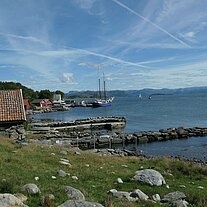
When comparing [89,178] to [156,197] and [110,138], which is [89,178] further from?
[110,138]

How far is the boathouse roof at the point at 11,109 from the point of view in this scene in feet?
97.0

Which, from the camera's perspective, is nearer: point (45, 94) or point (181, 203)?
point (181, 203)

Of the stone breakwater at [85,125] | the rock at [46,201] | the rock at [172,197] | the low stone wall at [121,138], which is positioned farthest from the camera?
the stone breakwater at [85,125]

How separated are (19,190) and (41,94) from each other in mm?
189854

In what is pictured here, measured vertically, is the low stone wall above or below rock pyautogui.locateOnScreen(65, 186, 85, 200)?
below

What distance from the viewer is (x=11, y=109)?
2997 centimetres

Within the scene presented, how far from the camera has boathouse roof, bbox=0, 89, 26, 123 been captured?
97.0 ft

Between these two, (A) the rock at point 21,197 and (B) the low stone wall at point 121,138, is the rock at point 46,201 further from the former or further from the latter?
(B) the low stone wall at point 121,138

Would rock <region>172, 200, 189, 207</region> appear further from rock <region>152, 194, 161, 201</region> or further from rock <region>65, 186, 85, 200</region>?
rock <region>65, 186, 85, 200</region>

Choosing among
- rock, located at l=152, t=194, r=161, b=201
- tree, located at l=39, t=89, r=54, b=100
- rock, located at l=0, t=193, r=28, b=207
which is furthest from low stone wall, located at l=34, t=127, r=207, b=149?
tree, located at l=39, t=89, r=54, b=100

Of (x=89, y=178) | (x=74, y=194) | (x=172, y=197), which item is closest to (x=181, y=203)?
(x=172, y=197)

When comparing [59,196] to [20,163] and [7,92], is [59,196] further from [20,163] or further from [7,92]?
[7,92]

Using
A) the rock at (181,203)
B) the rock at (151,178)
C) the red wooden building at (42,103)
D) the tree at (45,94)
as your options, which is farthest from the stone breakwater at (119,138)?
the tree at (45,94)

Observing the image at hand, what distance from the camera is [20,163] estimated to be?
16766 mm
